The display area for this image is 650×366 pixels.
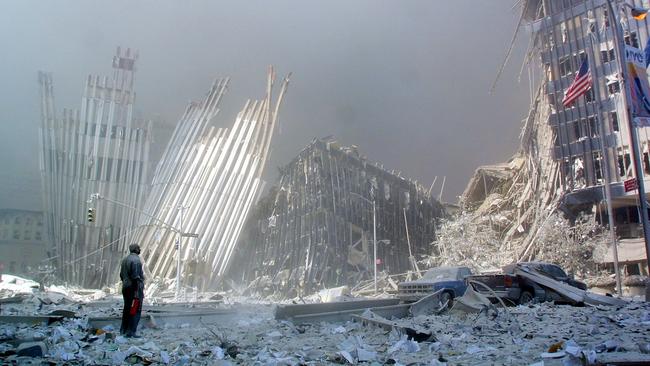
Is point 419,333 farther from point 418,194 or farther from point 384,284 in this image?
point 418,194

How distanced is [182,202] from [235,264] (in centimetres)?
876

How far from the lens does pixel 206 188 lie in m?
36.5

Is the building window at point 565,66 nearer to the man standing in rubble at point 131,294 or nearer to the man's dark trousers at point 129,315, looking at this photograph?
the man standing in rubble at point 131,294

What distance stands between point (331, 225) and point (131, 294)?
26786mm

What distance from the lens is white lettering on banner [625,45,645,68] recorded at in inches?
623

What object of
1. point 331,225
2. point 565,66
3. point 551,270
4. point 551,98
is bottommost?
point 551,270

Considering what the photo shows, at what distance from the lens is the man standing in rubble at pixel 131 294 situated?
30.9 ft

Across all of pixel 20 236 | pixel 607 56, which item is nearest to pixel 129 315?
pixel 607 56

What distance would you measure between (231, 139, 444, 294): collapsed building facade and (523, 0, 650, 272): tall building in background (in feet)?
41.3

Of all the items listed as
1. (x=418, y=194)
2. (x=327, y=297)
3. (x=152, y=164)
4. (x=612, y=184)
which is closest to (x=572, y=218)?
(x=612, y=184)

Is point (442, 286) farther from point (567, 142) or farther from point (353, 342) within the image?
point (567, 142)

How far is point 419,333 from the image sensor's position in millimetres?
8273

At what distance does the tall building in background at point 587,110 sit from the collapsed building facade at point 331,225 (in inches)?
495

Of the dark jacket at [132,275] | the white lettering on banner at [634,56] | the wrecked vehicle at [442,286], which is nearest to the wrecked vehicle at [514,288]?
the wrecked vehicle at [442,286]
